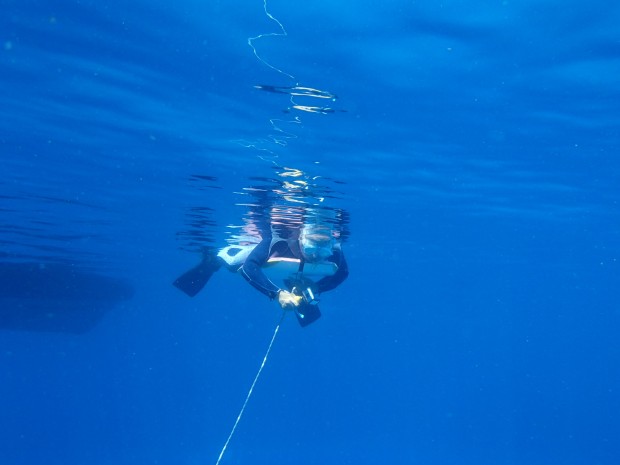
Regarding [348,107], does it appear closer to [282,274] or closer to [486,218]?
[282,274]

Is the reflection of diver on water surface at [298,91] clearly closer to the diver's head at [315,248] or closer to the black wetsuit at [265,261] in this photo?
the diver's head at [315,248]

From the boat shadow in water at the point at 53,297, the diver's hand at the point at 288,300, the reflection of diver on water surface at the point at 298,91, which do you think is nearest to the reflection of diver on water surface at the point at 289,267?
the diver's hand at the point at 288,300

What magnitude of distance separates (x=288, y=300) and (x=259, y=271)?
63.7 inches

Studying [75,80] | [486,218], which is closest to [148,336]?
[486,218]

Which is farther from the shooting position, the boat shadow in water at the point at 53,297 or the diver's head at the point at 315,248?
the boat shadow in water at the point at 53,297

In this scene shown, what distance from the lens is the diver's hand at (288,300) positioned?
9.74 meters

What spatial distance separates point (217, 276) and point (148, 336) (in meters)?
80.7

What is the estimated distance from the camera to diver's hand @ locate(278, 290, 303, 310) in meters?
9.74

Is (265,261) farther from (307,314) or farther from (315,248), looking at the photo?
(307,314)

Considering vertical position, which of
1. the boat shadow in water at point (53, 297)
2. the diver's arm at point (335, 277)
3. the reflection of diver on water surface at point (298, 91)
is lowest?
the boat shadow in water at point (53, 297)

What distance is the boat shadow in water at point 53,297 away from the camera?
2977 cm

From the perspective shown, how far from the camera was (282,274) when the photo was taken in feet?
43.4

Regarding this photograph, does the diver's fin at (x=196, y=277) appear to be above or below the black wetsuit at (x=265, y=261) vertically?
below

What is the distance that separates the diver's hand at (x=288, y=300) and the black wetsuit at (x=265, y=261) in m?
0.26
